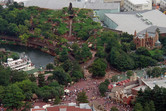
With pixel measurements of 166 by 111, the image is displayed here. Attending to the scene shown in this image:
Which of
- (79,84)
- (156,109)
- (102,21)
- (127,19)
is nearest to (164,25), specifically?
(127,19)

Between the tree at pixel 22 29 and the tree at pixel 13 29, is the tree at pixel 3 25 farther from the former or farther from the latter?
the tree at pixel 22 29

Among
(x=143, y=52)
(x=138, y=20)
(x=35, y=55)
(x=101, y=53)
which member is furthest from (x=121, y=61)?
(x=138, y=20)

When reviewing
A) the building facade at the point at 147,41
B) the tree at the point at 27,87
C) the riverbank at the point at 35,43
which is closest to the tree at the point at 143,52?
the building facade at the point at 147,41

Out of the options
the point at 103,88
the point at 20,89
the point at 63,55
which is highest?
the point at 63,55

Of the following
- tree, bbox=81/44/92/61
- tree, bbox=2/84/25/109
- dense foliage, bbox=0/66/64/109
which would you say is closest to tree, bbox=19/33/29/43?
tree, bbox=81/44/92/61

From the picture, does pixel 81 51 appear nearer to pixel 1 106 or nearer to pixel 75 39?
pixel 75 39

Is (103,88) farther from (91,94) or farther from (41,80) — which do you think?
(41,80)

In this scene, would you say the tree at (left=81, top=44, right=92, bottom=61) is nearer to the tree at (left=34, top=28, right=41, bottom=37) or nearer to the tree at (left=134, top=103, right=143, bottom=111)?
the tree at (left=34, top=28, right=41, bottom=37)
